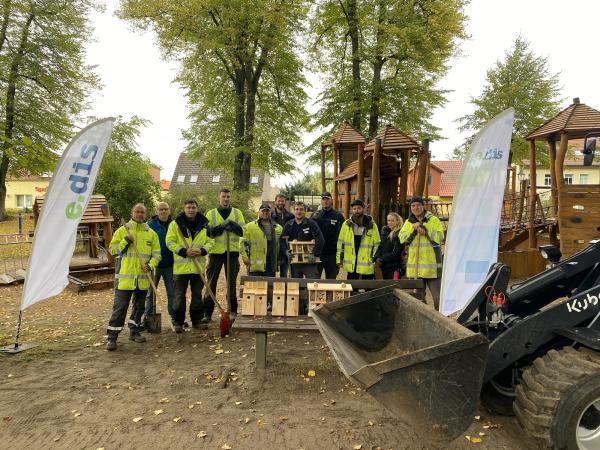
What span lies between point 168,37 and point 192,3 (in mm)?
1877

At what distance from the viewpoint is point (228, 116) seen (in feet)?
76.5

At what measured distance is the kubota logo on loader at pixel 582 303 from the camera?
3363 millimetres

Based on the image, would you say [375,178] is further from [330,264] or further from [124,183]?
[124,183]

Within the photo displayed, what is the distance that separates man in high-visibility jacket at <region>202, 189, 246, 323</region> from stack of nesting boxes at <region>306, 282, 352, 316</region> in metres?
1.70

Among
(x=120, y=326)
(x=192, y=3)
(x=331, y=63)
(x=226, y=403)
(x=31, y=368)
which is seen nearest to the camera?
(x=226, y=403)

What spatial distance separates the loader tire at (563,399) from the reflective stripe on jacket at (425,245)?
296 centimetres

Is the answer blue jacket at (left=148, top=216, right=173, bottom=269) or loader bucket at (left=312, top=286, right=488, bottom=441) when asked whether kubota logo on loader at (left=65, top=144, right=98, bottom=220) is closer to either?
blue jacket at (left=148, top=216, right=173, bottom=269)

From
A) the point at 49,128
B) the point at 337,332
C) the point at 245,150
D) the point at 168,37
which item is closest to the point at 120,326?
the point at 337,332

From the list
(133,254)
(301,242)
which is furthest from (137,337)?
(301,242)

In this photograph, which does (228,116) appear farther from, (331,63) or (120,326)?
(120,326)

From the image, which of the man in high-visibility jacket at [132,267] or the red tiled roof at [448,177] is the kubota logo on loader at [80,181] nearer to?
the man in high-visibility jacket at [132,267]

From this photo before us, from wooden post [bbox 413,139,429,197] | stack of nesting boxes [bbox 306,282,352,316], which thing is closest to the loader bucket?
stack of nesting boxes [bbox 306,282,352,316]

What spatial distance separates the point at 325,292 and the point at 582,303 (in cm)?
277

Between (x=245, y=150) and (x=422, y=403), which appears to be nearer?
(x=422, y=403)
